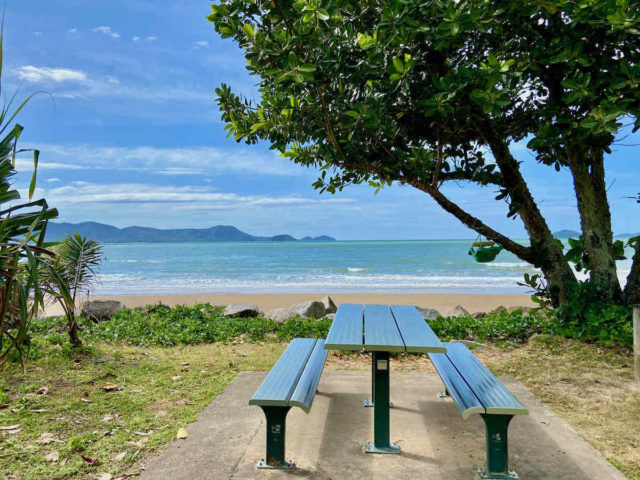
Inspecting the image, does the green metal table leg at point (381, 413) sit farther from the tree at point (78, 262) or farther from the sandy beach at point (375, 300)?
the sandy beach at point (375, 300)

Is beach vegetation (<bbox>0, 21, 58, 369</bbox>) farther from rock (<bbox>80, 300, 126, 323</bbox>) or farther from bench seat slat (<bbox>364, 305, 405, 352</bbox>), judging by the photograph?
rock (<bbox>80, 300, 126, 323</bbox>)

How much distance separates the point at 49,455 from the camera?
3.01m

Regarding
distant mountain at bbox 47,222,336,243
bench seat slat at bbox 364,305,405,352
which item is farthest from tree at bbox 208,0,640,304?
distant mountain at bbox 47,222,336,243

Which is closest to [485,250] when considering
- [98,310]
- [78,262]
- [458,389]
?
[458,389]

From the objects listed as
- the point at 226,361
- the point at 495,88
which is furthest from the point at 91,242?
the point at 495,88

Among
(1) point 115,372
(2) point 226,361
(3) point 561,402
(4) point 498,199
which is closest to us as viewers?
(3) point 561,402

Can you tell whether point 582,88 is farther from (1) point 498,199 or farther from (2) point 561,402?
(2) point 561,402

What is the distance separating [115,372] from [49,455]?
6.55 feet

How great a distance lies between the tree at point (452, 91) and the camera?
3939mm

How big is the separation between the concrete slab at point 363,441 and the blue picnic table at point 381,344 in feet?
0.59

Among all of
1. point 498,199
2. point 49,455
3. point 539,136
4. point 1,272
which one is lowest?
point 49,455

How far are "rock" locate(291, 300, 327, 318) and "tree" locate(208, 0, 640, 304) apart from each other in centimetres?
304

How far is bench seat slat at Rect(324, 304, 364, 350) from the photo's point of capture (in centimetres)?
278

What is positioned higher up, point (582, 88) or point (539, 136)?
point (582, 88)
